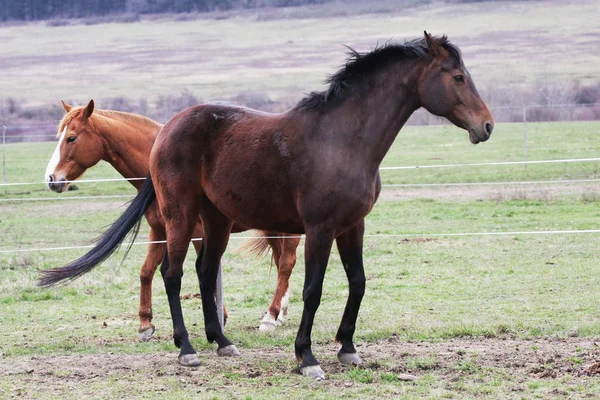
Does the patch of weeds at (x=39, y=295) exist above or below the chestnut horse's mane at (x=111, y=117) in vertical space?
below

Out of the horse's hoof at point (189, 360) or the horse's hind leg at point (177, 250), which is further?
the horse's hind leg at point (177, 250)

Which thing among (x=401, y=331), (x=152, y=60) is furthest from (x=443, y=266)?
(x=152, y=60)

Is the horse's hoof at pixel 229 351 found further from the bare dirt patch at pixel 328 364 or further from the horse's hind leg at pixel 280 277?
the horse's hind leg at pixel 280 277

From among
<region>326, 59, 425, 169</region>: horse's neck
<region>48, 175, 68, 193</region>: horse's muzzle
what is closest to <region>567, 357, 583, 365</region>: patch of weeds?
<region>326, 59, 425, 169</region>: horse's neck

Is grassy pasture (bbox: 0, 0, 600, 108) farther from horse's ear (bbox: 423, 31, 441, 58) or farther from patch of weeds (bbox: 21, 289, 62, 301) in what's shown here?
horse's ear (bbox: 423, 31, 441, 58)

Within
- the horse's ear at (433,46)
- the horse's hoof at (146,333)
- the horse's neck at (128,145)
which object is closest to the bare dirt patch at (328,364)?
the horse's hoof at (146,333)

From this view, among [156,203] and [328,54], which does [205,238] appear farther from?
[328,54]

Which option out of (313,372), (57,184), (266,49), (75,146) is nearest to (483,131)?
(313,372)

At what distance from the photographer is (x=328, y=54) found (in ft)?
218

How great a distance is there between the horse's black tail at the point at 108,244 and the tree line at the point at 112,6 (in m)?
76.4

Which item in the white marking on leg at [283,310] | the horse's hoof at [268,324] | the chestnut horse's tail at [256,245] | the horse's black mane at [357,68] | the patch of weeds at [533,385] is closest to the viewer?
the patch of weeds at [533,385]

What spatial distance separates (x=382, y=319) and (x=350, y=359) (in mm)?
1766

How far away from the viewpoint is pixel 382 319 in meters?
8.27

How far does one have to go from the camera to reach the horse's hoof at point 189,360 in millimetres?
6715
